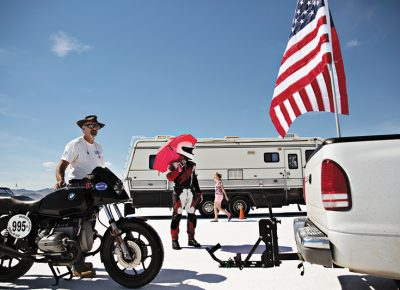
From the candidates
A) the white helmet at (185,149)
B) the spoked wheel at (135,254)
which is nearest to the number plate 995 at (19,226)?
the spoked wheel at (135,254)

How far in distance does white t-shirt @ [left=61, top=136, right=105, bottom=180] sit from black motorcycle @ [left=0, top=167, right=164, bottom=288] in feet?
2.19

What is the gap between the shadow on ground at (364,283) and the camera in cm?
363

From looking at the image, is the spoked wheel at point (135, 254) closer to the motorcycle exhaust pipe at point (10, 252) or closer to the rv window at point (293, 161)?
the motorcycle exhaust pipe at point (10, 252)

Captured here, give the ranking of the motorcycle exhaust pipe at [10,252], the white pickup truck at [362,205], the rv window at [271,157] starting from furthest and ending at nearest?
the rv window at [271,157], the motorcycle exhaust pipe at [10,252], the white pickup truck at [362,205]

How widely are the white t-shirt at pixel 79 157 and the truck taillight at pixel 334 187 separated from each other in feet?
10.4

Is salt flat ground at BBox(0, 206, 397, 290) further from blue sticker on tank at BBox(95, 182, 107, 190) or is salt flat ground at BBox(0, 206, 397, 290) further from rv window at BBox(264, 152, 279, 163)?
rv window at BBox(264, 152, 279, 163)

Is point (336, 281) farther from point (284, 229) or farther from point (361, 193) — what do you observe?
point (284, 229)

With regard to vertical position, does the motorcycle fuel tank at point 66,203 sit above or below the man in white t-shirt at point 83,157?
below

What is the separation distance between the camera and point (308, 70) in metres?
5.55

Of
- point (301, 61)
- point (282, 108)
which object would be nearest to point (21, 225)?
point (282, 108)

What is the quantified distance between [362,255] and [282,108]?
393 centimetres

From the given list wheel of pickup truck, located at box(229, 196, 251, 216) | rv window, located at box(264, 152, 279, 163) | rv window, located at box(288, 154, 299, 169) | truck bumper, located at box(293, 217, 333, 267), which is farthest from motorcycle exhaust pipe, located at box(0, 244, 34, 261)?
rv window, located at box(288, 154, 299, 169)

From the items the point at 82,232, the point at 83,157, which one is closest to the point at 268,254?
the point at 82,232

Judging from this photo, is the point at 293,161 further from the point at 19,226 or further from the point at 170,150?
the point at 19,226
